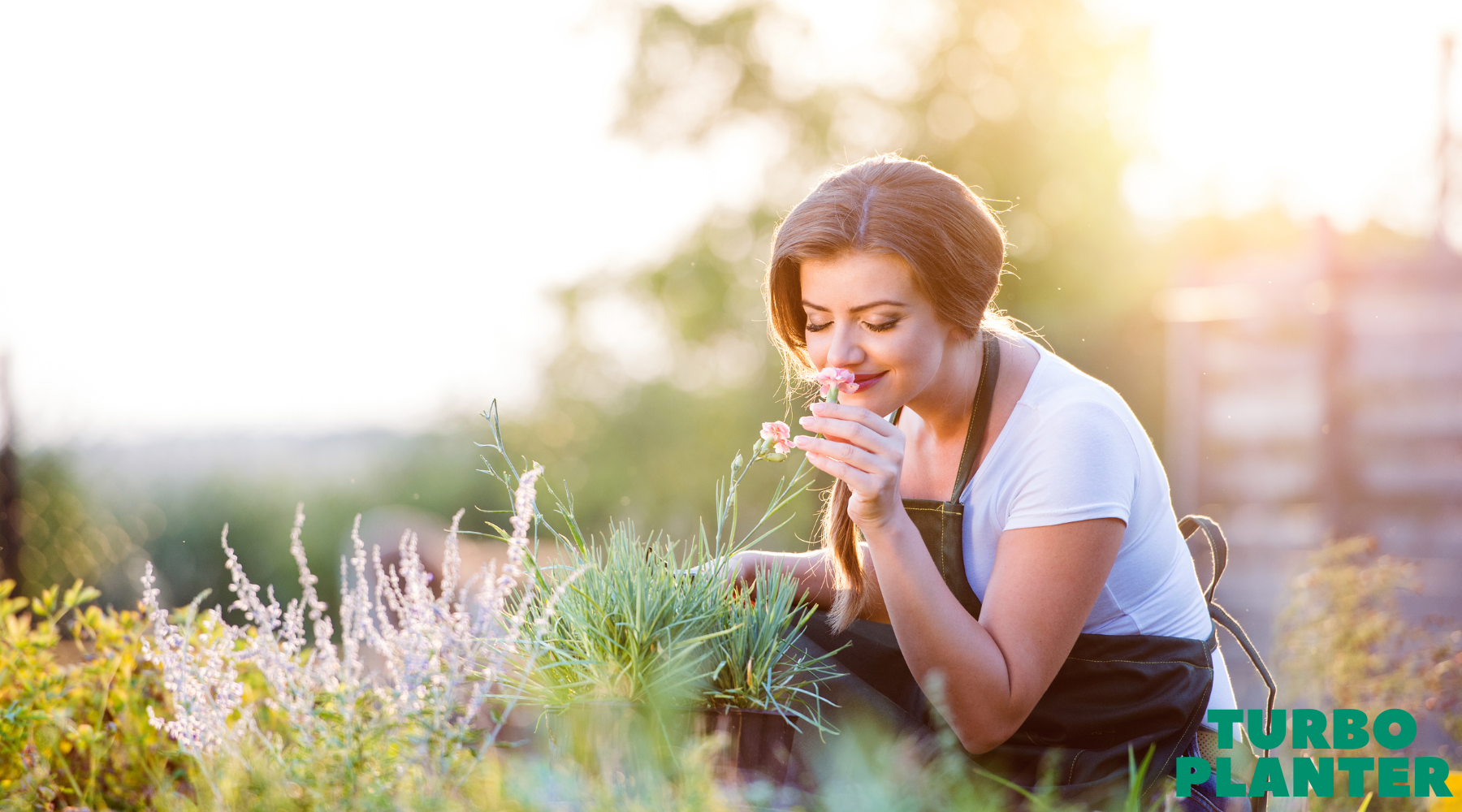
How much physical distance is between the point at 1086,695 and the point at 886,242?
1013 millimetres

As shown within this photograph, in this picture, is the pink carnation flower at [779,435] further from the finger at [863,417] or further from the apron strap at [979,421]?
the apron strap at [979,421]

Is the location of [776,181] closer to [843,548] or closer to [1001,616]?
[843,548]

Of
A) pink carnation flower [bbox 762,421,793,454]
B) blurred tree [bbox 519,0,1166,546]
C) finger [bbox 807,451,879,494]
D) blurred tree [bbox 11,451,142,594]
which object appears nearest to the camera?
finger [bbox 807,451,879,494]

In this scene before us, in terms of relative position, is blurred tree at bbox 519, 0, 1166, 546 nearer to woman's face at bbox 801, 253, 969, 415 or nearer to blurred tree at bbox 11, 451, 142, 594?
blurred tree at bbox 11, 451, 142, 594

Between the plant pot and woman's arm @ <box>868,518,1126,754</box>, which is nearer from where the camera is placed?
the plant pot

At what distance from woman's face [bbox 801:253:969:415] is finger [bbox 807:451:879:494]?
1.22 ft

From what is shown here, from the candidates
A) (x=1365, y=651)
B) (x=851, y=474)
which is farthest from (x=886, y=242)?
(x=1365, y=651)

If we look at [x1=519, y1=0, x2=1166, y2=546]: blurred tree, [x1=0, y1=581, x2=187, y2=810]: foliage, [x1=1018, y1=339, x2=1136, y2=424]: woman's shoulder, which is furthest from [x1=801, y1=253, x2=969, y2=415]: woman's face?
[x1=519, y1=0, x2=1166, y2=546]: blurred tree

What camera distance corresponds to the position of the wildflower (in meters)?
1.91

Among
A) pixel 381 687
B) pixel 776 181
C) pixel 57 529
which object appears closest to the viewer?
pixel 381 687

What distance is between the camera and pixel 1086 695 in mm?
2076

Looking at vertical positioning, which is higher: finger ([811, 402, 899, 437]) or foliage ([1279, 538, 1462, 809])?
finger ([811, 402, 899, 437])

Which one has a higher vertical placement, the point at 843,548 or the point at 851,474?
the point at 851,474

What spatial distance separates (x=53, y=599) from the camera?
2.46m
